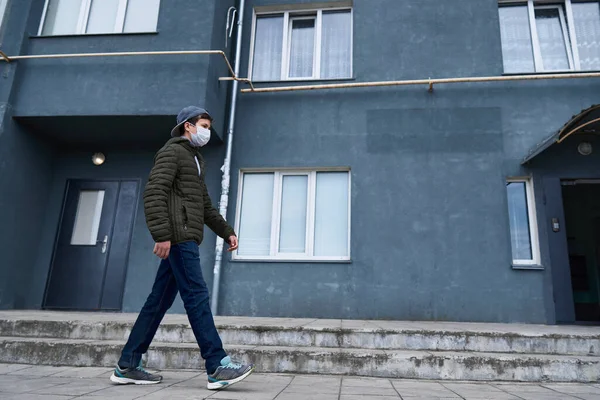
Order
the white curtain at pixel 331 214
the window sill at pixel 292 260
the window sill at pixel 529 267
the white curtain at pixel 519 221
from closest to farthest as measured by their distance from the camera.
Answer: the window sill at pixel 529 267
the white curtain at pixel 519 221
the window sill at pixel 292 260
the white curtain at pixel 331 214

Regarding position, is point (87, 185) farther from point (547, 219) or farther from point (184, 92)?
point (547, 219)

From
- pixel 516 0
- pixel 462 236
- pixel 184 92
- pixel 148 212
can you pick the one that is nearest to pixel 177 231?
pixel 148 212

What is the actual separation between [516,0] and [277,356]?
6839mm

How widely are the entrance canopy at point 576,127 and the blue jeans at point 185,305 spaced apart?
4840 mm

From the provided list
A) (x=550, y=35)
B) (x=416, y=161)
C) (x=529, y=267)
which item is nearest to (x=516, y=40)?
(x=550, y=35)

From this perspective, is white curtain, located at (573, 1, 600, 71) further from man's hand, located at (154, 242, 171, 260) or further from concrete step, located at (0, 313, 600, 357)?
man's hand, located at (154, 242, 171, 260)

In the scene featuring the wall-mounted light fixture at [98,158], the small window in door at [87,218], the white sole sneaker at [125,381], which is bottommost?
the white sole sneaker at [125,381]

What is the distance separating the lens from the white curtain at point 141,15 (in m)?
6.58

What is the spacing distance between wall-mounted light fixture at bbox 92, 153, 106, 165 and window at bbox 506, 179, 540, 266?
21.4 ft

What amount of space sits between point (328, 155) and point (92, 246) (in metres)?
4.13

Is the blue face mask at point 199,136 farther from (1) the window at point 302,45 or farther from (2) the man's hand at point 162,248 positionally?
(1) the window at point 302,45

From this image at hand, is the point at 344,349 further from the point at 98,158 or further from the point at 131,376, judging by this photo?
the point at 98,158

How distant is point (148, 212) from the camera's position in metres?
2.87

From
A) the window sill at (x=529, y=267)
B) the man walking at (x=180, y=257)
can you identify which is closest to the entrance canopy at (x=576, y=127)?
the window sill at (x=529, y=267)
